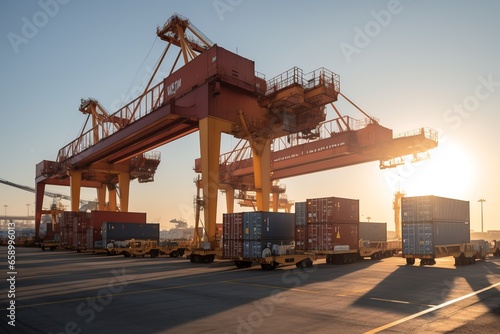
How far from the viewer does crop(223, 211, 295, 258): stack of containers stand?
25.2 metres

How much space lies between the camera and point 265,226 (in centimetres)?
2586

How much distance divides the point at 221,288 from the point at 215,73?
67.2ft

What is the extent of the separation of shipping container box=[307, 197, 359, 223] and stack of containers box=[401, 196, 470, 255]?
3.88m

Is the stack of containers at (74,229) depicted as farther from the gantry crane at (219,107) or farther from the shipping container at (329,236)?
the shipping container at (329,236)

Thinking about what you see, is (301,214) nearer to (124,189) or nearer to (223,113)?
(223,113)

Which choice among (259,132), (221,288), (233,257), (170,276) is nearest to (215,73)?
(259,132)

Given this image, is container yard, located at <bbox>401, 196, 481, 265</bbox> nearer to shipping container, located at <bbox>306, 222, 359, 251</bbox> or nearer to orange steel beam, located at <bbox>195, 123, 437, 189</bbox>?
shipping container, located at <bbox>306, 222, 359, 251</bbox>

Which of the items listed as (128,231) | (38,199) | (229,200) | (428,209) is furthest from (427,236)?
(38,199)

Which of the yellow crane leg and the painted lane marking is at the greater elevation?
the yellow crane leg

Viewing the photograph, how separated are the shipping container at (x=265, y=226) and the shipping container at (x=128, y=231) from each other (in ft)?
71.2

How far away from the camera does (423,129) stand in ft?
119

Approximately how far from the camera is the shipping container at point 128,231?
139 feet

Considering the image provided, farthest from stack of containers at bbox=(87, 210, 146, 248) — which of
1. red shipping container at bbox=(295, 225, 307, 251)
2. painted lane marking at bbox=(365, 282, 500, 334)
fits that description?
painted lane marking at bbox=(365, 282, 500, 334)

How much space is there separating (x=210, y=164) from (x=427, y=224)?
16539 millimetres
